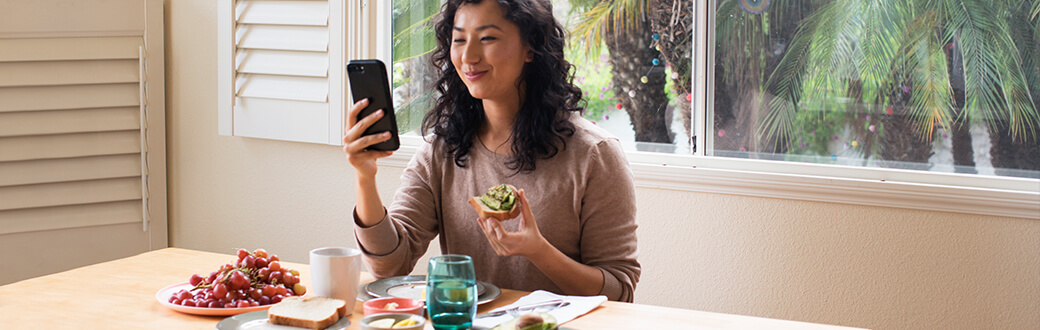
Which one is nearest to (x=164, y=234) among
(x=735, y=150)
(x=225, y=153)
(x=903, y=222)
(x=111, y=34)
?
(x=225, y=153)

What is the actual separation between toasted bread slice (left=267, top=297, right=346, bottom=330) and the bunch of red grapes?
0.29 feet

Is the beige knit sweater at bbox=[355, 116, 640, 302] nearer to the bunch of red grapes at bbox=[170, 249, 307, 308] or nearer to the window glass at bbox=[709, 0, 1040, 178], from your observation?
the bunch of red grapes at bbox=[170, 249, 307, 308]

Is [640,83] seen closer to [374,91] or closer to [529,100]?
[529,100]

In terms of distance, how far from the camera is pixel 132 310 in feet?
4.71

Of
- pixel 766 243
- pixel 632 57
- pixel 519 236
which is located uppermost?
pixel 632 57

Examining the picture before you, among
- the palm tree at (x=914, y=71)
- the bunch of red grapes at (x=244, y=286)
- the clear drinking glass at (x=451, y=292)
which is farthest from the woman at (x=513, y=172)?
the palm tree at (x=914, y=71)

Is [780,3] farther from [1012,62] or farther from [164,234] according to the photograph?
[164,234]

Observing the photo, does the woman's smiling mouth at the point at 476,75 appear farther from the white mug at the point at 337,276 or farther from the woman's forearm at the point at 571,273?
the white mug at the point at 337,276

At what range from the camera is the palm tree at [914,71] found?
2178 millimetres

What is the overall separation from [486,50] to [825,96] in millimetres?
1065

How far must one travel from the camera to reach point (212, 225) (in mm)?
3355

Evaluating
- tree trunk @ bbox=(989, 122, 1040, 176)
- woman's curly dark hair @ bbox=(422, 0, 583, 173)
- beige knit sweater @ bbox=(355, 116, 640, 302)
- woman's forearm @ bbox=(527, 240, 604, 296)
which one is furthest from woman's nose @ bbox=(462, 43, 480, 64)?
tree trunk @ bbox=(989, 122, 1040, 176)

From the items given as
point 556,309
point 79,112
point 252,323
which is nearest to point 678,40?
point 556,309

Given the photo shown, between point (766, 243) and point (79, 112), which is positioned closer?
point (766, 243)
